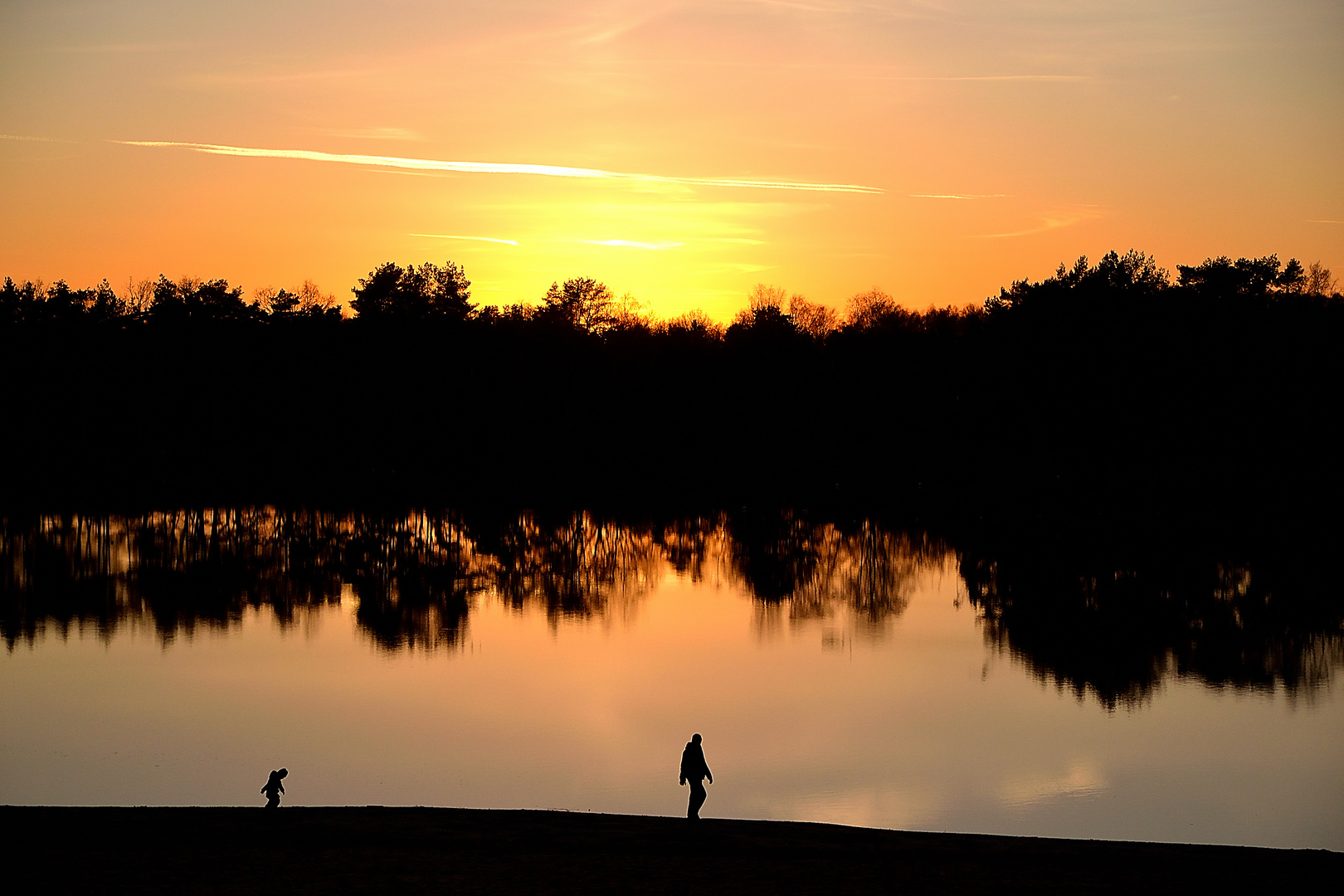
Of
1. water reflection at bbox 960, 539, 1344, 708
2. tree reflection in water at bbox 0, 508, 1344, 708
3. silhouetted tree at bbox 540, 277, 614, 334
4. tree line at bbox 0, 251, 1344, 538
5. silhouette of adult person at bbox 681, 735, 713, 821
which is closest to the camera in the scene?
silhouette of adult person at bbox 681, 735, 713, 821

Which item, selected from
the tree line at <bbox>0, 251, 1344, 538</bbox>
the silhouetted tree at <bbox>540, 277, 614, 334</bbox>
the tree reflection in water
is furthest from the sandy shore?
the silhouetted tree at <bbox>540, 277, 614, 334</bbox>

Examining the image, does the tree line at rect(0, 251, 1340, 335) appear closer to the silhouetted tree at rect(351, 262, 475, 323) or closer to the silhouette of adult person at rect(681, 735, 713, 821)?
the silhouetted tree at rect(351, 262, 475, 323)

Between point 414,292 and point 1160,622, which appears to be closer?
point 1160,622

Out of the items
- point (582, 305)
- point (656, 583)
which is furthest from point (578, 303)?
point (656, 583)

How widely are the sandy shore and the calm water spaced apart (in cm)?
415

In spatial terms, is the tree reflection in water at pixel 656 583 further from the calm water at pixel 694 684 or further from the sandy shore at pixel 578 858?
the sandy shore at pixel 578 858

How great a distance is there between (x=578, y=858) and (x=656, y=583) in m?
35.1

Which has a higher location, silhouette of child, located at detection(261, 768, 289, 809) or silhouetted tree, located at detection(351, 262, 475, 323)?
silhouetted tree, located at detection(351, 262, 475, 323)

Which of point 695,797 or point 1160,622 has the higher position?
point 695,797

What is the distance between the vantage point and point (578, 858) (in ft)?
56.3

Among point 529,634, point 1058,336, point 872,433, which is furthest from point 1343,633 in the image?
point 872,433

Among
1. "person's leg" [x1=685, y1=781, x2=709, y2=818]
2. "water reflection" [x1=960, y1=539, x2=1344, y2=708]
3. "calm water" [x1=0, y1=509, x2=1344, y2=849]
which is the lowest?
"calm water" [x1=0, y1=509, x2=1344, y2=849]

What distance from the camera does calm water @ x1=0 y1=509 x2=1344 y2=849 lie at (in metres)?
24.6

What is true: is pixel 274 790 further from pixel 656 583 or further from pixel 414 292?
pixel 414 292
